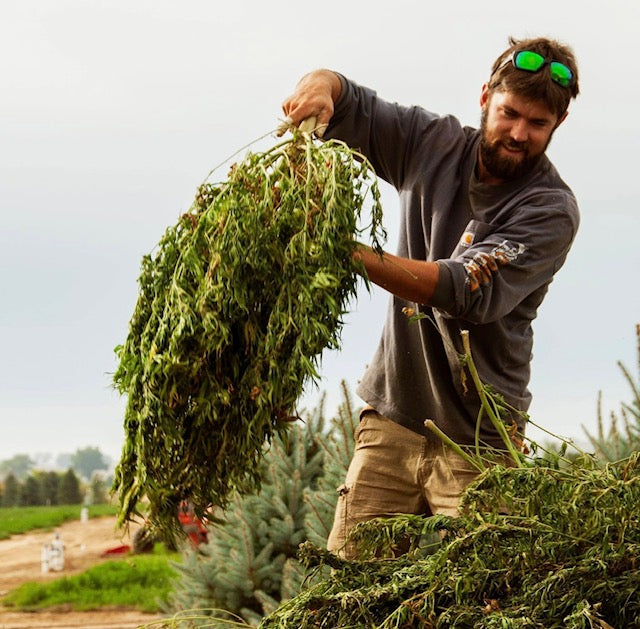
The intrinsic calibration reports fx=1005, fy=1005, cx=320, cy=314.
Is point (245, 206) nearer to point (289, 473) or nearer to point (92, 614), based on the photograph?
point (289, 473)

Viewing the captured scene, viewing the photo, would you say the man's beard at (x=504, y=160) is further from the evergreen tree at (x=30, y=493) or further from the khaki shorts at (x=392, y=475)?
the evergreen tree at (x=30, y=493)

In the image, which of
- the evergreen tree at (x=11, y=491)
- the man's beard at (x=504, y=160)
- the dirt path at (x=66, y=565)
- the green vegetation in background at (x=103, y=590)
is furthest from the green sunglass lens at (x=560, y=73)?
the evergreen tree at (x=11, y=491)

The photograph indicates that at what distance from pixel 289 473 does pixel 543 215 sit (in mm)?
2299

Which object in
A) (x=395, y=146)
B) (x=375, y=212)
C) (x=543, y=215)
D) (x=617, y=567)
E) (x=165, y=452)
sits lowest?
(x=617, y=567)

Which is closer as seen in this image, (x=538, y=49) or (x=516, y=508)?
(x=516, y=508)

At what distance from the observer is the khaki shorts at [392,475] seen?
11.8ft

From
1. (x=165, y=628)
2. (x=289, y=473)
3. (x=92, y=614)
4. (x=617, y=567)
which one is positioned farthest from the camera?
(x=92, y=614)

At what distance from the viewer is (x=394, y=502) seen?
374cm

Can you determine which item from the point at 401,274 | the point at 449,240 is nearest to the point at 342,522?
the point at 449,240

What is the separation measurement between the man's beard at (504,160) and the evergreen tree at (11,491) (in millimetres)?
10683

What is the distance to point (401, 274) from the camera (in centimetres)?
271

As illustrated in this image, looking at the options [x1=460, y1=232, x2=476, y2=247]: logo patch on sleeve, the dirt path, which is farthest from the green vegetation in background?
[x1=460, y1=232, x2=476, y2=247]: logo patch on sleeve

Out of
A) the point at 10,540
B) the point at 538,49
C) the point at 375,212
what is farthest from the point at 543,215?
the point at 10,540

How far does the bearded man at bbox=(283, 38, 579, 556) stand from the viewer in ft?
10.9
